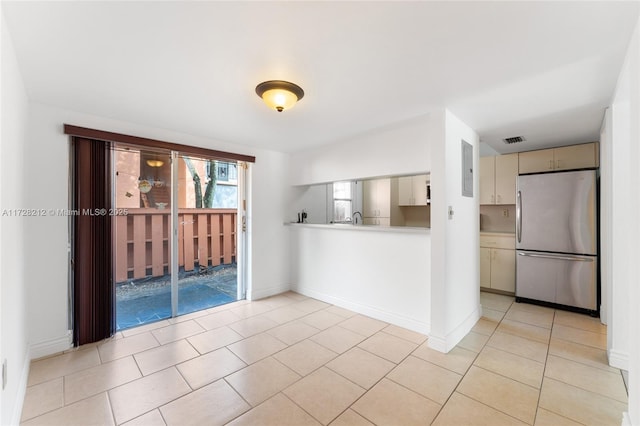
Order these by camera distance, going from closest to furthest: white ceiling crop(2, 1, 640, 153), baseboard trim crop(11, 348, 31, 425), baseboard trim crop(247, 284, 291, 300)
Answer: white ceiling crop(2, 1, 640, 153) < baseboard trim crop(11, 348, 31, 425) < baseboard trim crop(247, 284, 291, 300)

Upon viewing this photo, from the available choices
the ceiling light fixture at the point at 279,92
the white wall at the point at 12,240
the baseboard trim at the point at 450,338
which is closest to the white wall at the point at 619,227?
the baseboard trim at the point at 450,338

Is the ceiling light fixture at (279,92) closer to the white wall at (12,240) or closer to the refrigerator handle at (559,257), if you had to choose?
the white wall at (12,240)

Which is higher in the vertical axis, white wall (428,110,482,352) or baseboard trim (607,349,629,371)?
white wall (428,110,482,352)

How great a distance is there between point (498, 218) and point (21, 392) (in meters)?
6.07

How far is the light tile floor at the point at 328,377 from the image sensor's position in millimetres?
1802

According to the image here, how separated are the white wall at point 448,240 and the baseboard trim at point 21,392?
313 cm

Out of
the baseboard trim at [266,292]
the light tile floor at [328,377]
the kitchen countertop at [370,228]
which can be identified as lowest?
the light tile floor at [328,377]

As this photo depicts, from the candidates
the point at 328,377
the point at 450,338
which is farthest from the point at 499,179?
the point at 328,377

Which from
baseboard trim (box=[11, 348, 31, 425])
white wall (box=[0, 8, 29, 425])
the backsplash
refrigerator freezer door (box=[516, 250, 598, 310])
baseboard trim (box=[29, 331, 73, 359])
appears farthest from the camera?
the backsplash

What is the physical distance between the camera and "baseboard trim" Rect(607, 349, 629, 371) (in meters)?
2.28

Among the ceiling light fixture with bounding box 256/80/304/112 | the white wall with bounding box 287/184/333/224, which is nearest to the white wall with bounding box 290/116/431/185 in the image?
the white wall with bounding box 287/184/333/224

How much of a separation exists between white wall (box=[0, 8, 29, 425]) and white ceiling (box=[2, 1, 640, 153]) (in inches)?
Answer: 9.0

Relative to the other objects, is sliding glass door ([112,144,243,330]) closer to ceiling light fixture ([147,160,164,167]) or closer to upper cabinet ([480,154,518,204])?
ceiling light fixture ([147,160,164,167])

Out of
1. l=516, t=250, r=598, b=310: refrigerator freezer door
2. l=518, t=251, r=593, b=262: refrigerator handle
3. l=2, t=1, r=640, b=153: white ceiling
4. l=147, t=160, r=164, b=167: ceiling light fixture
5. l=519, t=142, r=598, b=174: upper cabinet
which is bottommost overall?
l=516, t=250, r=598, b=310: refrigerator freezer door
